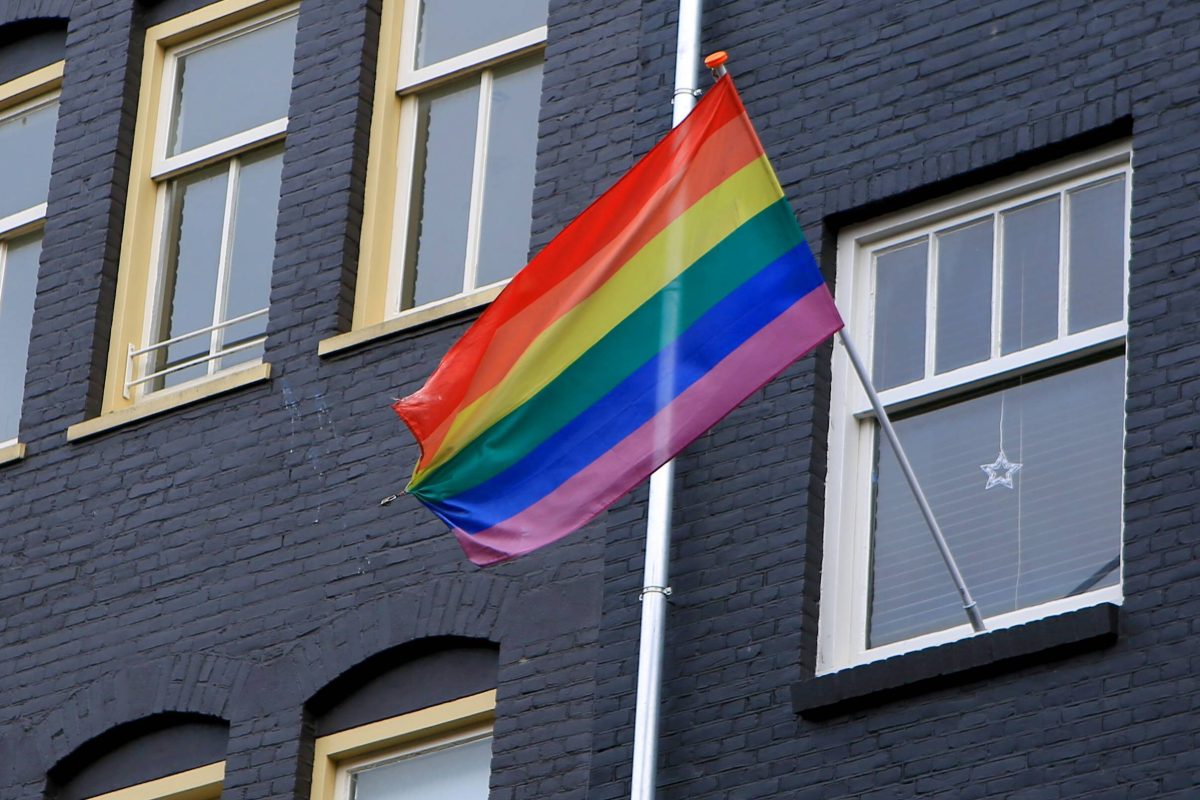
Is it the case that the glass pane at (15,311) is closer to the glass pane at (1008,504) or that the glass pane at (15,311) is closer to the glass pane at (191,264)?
the glass pane at (191,264)

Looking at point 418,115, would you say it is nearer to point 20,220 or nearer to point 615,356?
point 20,220

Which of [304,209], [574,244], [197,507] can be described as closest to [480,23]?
[304,209]

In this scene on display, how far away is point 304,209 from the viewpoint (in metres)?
17.6

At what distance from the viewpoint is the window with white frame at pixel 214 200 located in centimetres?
1816

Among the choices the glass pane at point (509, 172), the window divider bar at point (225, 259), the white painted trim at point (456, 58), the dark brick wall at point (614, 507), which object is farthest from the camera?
the window divider bar at point (225, 259)

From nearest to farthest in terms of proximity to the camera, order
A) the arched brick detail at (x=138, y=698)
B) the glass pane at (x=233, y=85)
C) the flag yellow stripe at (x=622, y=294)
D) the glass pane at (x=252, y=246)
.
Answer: the flag yellow stripe at (x=622, y=294), the arched brick detail at (x=138, y=698), the glass pane at (x=252, y=246), the glass pane at (x=233, y=85)

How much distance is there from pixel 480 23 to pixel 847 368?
3.86 m

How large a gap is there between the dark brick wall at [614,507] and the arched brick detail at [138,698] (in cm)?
2

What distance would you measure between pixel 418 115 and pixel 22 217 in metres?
2.91

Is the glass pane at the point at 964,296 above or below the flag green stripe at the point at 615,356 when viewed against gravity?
above

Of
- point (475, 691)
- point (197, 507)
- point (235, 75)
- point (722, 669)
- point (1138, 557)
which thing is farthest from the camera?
point (235, 75)

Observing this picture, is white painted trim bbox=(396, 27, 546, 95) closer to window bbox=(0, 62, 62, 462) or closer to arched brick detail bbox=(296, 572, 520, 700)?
window bbox=(0, 62, 62, 462)

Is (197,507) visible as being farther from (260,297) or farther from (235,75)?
(235,75)

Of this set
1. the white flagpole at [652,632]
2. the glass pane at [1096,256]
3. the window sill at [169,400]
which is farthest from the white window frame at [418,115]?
the glass pane at [1096,256]
